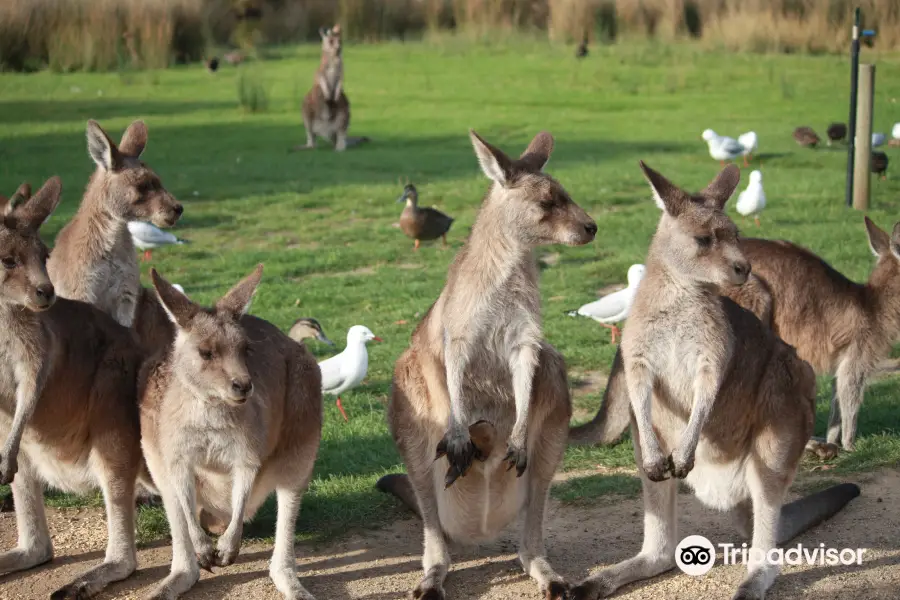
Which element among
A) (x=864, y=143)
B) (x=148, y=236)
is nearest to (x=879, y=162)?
(x=864, y=143)

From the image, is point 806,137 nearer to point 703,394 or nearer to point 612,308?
point 612,308

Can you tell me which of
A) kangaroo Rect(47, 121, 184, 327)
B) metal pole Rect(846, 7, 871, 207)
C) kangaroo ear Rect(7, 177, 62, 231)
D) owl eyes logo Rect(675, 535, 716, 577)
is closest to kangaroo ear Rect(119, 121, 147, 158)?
kangaroo Rect(47, 121, 184, 327)

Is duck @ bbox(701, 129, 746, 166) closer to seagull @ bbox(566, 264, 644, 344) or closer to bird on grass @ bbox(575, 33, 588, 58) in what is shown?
seagull @ bbox(566, 264, 644, 344)

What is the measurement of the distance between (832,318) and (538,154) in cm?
181

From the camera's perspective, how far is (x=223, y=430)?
3.72m

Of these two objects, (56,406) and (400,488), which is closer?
(56,406)

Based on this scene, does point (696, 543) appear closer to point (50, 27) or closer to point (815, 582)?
point (815, 582)

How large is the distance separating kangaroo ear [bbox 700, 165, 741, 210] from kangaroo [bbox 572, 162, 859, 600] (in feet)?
0.18

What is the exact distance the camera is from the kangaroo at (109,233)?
524 cm

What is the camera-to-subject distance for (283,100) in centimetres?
1716

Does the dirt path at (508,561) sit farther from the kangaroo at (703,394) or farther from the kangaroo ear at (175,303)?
the kangaroo ear at (175,303)

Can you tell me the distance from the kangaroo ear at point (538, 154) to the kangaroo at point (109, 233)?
196 centimetres

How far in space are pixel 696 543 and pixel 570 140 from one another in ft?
32.2

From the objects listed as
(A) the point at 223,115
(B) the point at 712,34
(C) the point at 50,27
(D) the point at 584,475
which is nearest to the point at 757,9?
(B) the point at 712,34
